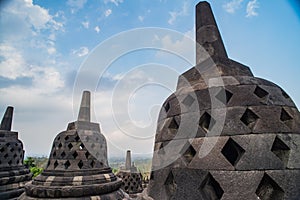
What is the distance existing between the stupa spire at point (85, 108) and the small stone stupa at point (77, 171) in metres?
0.56

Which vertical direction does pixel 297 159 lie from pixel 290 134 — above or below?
below

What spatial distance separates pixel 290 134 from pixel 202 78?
1.26m

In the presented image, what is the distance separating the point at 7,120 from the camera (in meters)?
10.3

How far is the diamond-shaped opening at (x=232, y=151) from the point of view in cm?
216

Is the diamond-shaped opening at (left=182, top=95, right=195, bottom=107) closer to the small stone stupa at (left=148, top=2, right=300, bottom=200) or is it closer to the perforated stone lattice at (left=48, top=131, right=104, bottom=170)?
the small stone stupa at (left=148, top=2, right=300, bottom=200)

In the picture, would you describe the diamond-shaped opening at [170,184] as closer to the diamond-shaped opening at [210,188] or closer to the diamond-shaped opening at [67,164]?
the diamond-shaped opening at [210,188]

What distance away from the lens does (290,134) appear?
2225 millimetres

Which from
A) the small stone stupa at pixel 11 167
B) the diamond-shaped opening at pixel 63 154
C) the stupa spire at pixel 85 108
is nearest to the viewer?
the diamond-shaped opening at pixel 63 154

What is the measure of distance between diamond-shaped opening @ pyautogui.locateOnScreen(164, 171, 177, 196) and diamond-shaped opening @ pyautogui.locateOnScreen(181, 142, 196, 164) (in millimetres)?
319

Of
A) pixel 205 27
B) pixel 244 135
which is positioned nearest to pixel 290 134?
pixel 244 135

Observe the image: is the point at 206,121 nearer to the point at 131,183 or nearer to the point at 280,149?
the point at 280,149

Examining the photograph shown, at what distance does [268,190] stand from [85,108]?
775cm

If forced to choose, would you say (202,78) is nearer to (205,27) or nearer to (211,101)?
(211,101)

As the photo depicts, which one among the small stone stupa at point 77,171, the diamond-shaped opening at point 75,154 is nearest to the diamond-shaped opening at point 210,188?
the small stone stupa at point 77,171
